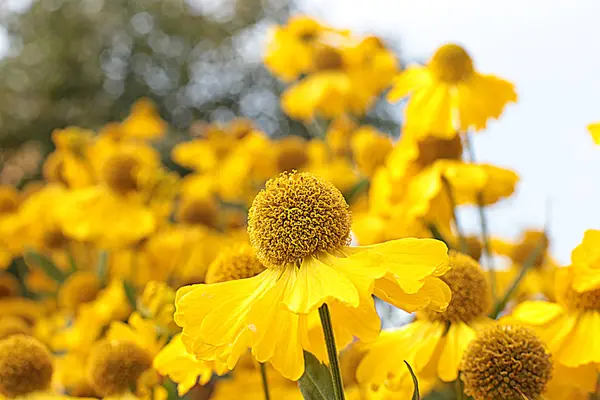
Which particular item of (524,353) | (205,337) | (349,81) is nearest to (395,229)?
(524,353)

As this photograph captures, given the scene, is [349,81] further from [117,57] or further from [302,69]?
[117,57]

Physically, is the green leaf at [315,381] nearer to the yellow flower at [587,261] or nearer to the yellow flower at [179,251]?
the yellow flower at [587,261]

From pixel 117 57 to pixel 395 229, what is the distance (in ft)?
13.0

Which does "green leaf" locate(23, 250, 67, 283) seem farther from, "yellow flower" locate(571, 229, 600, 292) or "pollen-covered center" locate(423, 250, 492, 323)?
"yellow flower" locate(571, 229, 600, 292)

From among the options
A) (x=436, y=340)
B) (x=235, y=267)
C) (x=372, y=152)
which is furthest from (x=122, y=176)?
(x=436, y=340)

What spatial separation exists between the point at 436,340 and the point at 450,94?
0.44m

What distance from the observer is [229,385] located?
0.84m

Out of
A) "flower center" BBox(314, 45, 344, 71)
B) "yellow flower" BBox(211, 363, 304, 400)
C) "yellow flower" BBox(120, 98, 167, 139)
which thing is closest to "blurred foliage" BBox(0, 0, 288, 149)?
"yellow flower" BBox(120, 98, 167, 139)

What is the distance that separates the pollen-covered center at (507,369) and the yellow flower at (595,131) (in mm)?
154

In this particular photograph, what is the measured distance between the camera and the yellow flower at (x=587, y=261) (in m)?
0.54

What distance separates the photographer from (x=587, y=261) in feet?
1.81

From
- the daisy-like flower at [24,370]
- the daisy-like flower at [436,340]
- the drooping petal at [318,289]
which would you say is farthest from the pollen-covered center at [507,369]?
the daisy-like flower at [24,370]

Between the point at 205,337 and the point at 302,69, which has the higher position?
the point at 205,337

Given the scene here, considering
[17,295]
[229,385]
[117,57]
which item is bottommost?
[117,57]
